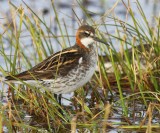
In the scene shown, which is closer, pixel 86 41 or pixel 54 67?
pixel 54 67

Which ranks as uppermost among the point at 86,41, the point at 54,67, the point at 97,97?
the point at 86,41

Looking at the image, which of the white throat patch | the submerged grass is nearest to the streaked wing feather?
the submerged grass

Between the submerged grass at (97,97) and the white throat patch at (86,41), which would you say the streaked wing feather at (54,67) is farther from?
the white throat patch at (86,41)

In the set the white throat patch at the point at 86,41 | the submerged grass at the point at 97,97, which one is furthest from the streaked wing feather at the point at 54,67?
the white throat patch at the point at 86,41

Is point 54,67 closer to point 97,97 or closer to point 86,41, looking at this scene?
point 86,41

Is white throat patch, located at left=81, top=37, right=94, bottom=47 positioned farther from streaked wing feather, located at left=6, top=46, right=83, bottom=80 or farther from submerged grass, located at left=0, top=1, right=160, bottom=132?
streaked wing feather, located at left=6, top=46, right=83, bottom=80

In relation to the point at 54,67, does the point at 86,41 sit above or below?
above

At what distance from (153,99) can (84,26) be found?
1.33m

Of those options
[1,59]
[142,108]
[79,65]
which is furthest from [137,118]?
[1,59]

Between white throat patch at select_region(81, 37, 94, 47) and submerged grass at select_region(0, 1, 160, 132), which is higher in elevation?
white throat patch at select_region(81, 37, 94, 47)

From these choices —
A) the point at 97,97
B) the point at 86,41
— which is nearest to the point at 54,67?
the point at 86,41

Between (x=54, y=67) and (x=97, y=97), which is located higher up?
(x=54, y=67)

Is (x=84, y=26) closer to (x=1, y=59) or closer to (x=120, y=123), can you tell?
(x=120, y=123)

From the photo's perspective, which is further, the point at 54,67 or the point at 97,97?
the point at 97,97
